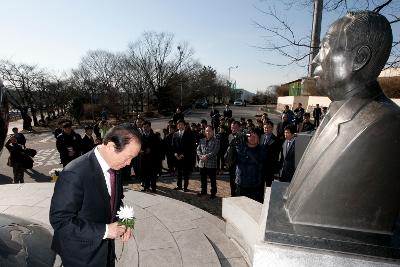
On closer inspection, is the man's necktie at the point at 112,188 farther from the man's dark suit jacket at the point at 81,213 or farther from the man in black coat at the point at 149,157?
the man in black coat at the point at 149,157

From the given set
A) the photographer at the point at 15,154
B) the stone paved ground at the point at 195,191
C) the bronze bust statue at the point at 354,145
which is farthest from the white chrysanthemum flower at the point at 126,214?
the photographer at the point at 15,154

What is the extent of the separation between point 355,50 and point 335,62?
0.51 feet

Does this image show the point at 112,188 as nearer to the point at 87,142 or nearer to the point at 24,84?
the point at 87,142

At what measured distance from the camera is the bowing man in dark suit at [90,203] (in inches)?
80.0

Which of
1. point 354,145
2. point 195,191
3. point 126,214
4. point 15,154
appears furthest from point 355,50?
point 15,154

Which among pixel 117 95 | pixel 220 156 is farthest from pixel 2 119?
pixel 117 95

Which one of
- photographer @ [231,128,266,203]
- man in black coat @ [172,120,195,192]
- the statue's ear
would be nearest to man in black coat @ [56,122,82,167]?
man in black coat @ [172,120,195,192]

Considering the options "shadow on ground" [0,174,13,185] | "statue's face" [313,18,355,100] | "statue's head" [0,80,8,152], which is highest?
"statue's face" [313,18,355,100]

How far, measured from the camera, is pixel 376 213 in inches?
84.0

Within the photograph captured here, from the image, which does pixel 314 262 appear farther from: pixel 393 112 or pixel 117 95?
pixel 117 95

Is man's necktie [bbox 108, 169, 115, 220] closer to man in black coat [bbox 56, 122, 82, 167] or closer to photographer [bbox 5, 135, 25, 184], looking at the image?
man in black coat [bbox 56, 122, 82, 167]

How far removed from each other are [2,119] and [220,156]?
23.8 ft

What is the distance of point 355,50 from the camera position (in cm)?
225

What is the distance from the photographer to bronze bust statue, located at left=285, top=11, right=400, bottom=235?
6.64 feet
